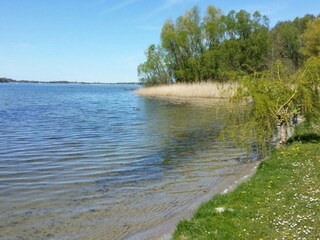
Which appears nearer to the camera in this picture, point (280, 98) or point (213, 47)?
point (280, 98)

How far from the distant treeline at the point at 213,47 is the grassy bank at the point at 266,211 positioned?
172 feet

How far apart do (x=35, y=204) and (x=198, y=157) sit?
756 cm

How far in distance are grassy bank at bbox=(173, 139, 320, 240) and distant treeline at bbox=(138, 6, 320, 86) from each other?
52.5 meters

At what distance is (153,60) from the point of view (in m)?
86.1

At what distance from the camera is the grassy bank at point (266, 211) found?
249 inches

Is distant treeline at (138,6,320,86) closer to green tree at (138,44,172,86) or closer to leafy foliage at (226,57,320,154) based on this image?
green tree at (138,44,172,86)

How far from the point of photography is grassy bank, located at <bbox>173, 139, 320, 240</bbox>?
6.32 meters

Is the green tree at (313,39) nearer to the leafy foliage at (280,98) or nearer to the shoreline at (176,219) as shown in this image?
the leafy foliage at (280,98)

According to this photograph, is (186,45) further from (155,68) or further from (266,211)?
(266,211)

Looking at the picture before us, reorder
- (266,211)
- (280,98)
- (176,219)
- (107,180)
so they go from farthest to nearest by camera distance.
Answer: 1. (280,98)
2. (107,180)
3. (176,219)
4. (266,211)

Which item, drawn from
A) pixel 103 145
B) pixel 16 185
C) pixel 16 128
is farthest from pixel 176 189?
pixel 16 128

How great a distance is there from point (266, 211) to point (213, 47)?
6883 cm

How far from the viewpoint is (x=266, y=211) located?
286 inches

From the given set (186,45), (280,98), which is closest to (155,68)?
(186,45)
